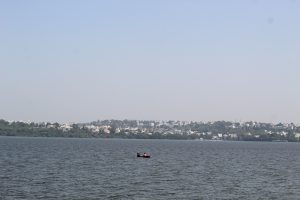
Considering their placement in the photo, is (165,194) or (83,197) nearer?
(83,197)

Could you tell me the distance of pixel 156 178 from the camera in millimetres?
69688

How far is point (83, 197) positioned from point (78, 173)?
24032 mm

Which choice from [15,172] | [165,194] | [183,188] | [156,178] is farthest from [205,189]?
[15,172]

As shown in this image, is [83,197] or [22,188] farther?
[22,188]

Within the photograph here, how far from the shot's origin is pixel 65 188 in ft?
185

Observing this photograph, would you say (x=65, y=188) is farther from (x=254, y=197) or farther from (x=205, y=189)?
(x=254, y=197)

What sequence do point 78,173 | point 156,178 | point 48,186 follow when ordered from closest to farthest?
point 48,186, point 156,178, point 78,173

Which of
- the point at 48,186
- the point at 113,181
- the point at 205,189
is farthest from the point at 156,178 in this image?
the point at 48,186

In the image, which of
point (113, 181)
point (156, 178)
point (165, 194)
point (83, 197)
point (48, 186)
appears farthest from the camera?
point (156, 178)

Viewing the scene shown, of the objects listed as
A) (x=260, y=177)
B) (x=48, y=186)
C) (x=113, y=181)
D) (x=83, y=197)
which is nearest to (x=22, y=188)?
(x=48, y=186)

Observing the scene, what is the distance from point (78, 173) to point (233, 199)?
89.0 ft

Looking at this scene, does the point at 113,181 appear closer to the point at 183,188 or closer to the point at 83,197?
the point at 183,188

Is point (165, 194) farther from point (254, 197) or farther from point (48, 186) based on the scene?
point (48, 186)

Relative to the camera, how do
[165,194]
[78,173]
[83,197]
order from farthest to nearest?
[78,173] → [165,194] → [83,197]
